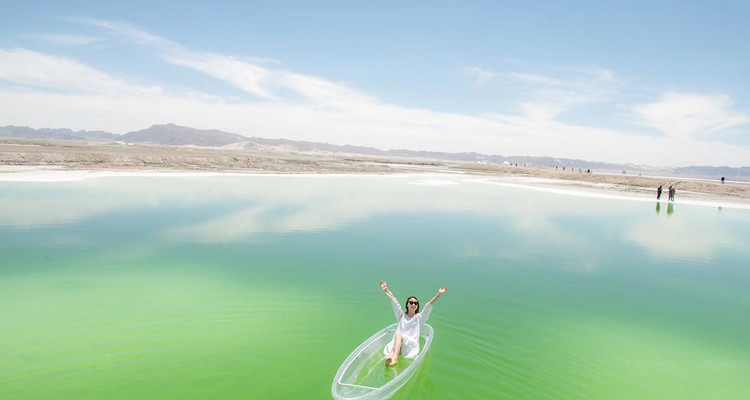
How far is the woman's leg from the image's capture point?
28.9ft

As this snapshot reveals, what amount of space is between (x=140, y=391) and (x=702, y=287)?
733 inches

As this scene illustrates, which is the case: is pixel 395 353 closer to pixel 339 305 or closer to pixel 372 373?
pixel 372 373

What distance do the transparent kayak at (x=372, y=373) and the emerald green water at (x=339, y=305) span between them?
46 cm

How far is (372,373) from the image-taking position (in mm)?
8602

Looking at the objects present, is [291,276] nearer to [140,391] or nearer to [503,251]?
[140,391]

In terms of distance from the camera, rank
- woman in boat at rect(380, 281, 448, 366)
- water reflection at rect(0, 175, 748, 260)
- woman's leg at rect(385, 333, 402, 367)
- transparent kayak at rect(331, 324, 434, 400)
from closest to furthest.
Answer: transparent kayak at rect(331, 324, 434, 400) → woman's leg at rect(385, 333, 402, 367) → woman in boat at rect(380, 281, 448, 366) → water reflection at rect(0, 175, 748, 260)

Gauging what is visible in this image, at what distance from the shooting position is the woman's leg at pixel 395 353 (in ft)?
28.9

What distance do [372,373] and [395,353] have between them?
0.64 m

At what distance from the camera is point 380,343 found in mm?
9508

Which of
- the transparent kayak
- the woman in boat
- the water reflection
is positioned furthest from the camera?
the water reflection

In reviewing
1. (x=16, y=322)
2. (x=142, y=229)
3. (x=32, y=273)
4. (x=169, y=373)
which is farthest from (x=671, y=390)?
(x=142, y=229)

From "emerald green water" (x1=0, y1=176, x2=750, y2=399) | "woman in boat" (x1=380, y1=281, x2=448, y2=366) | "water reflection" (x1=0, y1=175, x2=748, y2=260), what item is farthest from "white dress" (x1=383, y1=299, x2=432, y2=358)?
"water reflection" (x1=0, y1=175, x2=748, y2=260)

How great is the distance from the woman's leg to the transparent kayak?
4.6 inches

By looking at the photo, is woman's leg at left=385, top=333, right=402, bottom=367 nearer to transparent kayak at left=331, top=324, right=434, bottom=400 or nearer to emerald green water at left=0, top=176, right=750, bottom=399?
transparent kayak at left=331, top=324, right=434, bottom=400
